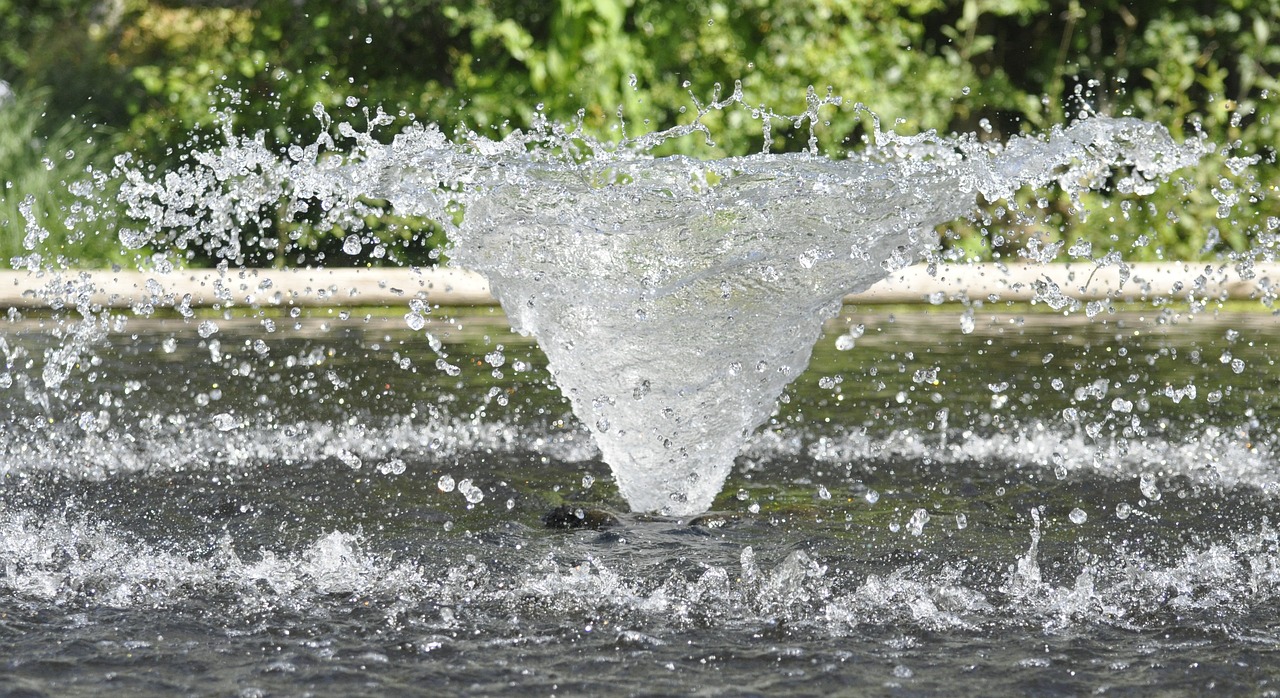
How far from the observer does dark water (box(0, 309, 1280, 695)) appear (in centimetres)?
245

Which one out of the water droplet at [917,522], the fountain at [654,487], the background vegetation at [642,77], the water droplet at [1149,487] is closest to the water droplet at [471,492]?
the fountain at [654,487]

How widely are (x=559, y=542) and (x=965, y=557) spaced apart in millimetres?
887

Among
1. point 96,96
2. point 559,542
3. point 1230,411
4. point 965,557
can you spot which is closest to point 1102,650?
point 965,557

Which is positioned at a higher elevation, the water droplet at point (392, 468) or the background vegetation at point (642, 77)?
the background vegetation at point (642, 77)

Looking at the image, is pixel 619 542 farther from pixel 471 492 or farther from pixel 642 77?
pixel 642 77

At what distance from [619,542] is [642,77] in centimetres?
678

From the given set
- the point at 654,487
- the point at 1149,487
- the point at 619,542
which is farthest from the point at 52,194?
the point at 1149,487

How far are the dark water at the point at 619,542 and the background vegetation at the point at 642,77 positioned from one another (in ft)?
12.0

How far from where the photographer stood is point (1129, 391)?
18.9ft

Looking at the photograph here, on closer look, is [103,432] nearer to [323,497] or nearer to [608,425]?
[323,497]

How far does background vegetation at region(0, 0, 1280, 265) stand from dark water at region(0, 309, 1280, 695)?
12.0 ft

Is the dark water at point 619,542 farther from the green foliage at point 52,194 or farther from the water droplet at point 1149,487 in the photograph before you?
the green foliage at point 52,194

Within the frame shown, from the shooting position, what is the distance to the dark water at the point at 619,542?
245 cm

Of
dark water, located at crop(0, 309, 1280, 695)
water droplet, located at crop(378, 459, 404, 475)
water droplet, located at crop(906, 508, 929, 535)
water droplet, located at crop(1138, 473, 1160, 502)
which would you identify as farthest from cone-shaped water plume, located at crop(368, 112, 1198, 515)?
water droplet, located at crop(1138, 473, 1160, 502)
